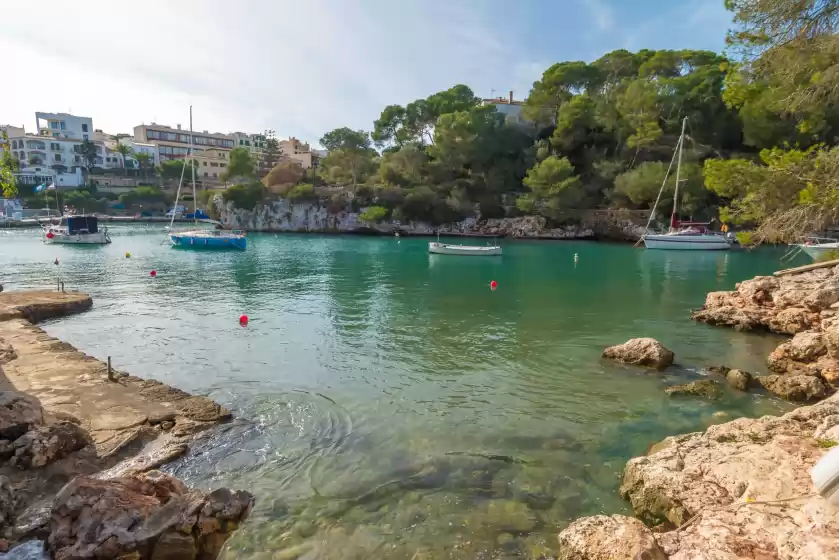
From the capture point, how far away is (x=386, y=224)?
67.1m

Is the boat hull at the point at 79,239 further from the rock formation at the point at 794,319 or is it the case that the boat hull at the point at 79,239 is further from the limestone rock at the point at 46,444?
the rock formation at the point at 794,319

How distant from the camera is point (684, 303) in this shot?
867 inches

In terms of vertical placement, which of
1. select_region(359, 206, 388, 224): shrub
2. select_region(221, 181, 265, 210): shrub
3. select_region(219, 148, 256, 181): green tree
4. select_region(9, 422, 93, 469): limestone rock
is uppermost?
select_region(219, 148, 256, 181): green tree

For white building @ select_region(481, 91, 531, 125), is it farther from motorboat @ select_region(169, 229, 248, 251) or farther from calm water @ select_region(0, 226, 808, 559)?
calm water @ select_region(0, 226, 808, 559)

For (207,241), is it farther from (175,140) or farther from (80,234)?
(175,140)

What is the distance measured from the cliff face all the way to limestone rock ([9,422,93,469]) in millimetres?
56696

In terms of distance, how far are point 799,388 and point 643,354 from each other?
330 centimetres

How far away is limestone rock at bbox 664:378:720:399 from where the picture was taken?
1068 cm

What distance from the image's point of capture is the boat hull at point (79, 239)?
4788 cm

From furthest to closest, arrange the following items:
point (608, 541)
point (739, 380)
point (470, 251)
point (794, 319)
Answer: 1. point (470, 251)
2. point (794, 319)
3. point (739, 380)
4. point (608, 541)

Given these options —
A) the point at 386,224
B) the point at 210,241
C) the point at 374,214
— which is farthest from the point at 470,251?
the point at 386,224

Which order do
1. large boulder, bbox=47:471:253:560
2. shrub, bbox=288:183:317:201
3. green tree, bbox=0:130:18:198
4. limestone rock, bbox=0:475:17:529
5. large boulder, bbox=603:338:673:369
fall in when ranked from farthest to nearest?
shrub, bbox=288:183:317:201 → large boulder, bbox=603:338:673:369 → green tree, bbox=0:130:18:198 → limestone rock, bbox=0:475:17:529 → large boulder, bbox=47:471:253:560

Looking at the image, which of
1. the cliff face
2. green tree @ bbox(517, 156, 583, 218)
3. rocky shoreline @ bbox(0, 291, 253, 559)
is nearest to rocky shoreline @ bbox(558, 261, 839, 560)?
rocky shoreline @ bbox(0, 291, 253, 559)

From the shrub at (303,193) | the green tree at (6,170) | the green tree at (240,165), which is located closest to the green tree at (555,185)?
the shrub at (303,193)
